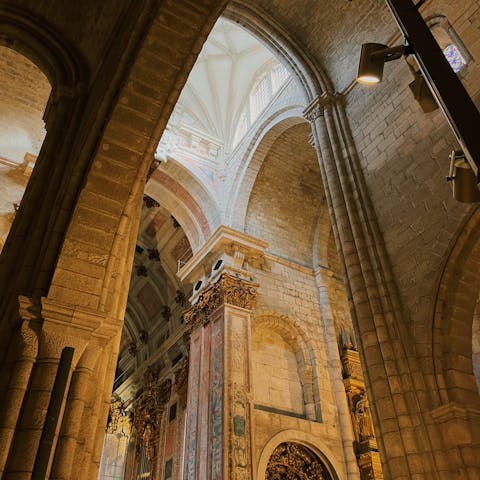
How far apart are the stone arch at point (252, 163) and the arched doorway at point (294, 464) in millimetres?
5683

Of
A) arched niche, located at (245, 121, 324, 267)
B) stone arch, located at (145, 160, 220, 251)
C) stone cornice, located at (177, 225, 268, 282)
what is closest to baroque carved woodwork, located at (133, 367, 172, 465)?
stone cornice, located at (177, 225, 268, 282)

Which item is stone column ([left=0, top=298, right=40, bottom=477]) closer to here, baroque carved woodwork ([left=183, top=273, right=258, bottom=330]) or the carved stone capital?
the carved stone capital

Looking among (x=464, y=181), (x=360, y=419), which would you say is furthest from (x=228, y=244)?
(x=464, y=181)

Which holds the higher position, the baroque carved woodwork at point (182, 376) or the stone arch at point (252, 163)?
the stone arch at point (252, 163)

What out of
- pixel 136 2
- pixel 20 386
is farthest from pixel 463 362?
pixel 136 2

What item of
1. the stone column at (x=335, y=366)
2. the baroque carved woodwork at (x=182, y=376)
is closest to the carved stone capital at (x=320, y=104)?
the stone column at (x=335, y=366)

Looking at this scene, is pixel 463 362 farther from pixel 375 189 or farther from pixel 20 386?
pixel 20 386

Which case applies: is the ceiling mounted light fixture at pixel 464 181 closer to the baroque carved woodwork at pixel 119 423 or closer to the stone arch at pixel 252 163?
the stone arch at pixel 252 163

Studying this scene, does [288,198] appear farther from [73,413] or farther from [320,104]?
[73,413]

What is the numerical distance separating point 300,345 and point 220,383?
268 cm

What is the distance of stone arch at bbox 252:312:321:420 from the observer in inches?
433

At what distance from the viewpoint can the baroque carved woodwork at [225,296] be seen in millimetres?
11180

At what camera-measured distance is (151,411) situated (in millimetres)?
15242

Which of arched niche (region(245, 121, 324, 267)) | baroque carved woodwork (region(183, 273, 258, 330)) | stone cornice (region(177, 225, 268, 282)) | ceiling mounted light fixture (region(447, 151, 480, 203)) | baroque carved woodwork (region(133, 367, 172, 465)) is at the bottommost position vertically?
ceiling mounted light fixture (region(447, 151, 480, 203))
